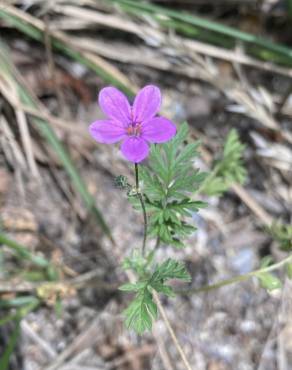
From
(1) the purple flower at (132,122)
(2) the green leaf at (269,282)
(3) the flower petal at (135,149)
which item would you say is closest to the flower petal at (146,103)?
A: (1) the purple flower at (132,122)

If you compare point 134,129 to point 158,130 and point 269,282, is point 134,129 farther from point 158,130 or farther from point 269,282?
point 269,282

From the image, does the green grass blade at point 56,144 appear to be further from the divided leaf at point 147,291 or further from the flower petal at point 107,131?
the flower petal at point 107,131

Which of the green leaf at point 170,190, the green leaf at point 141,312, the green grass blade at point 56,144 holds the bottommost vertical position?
the green leaf at point 141,312

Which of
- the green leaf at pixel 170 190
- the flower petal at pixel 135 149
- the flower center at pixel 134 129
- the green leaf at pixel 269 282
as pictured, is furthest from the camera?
the green leaf at pixel 269 282

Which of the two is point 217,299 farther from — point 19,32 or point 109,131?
point 19,32

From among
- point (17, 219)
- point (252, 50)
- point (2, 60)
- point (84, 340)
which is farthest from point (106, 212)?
point (252, 50)

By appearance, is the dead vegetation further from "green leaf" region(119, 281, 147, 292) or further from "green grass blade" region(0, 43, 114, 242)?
"green leaf" region(119, 281, 147, 292)

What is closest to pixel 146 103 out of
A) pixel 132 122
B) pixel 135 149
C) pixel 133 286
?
pixel 132 122
